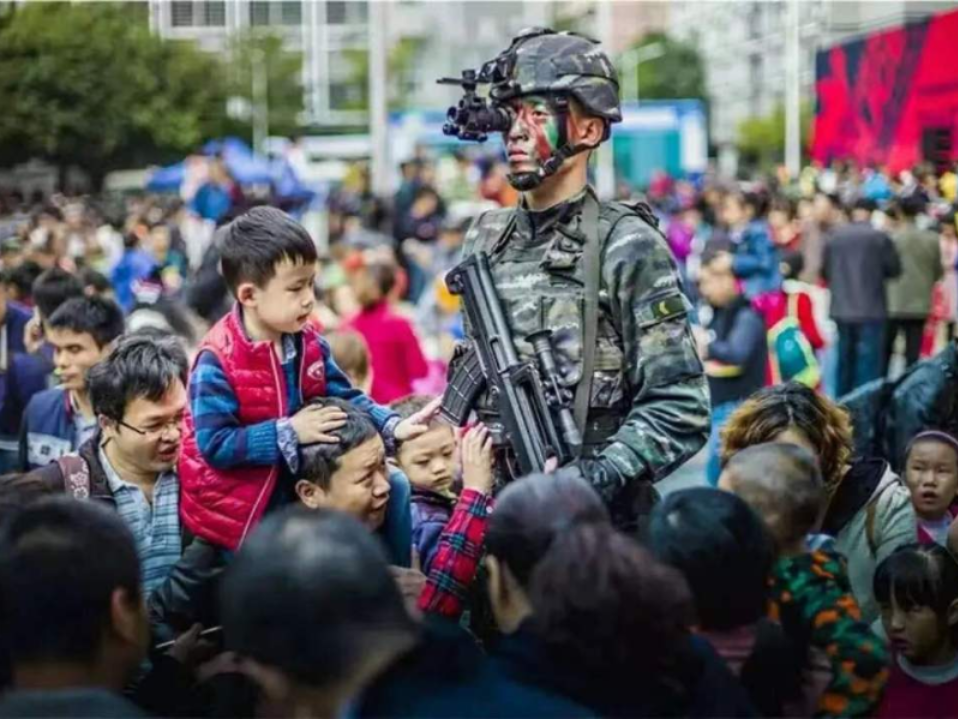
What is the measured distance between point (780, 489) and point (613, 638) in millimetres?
974

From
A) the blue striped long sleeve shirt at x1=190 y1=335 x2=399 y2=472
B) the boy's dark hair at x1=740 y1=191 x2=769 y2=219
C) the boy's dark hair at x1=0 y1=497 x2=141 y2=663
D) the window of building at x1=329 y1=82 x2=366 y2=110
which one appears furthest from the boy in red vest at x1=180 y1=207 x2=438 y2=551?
the window of building at x1=329 y1=82 x2=366 y2=110

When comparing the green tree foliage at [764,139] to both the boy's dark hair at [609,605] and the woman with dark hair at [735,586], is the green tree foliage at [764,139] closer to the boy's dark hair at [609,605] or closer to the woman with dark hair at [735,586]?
the woman with dark hair at [735,586]

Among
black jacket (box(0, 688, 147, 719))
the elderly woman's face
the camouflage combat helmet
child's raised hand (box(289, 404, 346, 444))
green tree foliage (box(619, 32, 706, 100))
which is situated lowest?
black jacket (box(0, 688, 147, 719))

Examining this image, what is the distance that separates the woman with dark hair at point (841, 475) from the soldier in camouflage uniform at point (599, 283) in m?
0.49

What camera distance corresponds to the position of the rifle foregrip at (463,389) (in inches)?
186

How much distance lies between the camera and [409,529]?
4.96 m

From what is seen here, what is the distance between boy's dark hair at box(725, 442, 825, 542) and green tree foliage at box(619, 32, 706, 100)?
2824 inches

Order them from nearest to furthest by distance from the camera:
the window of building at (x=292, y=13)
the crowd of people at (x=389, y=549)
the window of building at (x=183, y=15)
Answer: the crowd of people at (x=389, y=549), the window of building at (x=183, y=15), the window of building at (x=292, y=13)

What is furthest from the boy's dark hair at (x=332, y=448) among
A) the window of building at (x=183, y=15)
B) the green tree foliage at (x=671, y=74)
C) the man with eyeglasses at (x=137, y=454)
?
the green tree foliage at (x=671, y=74)

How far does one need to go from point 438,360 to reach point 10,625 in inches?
382

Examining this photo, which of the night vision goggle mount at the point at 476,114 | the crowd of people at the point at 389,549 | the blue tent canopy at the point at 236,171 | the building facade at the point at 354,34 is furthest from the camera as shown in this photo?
the building facade at the point at 354,34

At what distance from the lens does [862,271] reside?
614 inches

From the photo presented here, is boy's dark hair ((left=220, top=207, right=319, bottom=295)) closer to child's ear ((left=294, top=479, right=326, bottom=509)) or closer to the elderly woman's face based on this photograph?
child's ear ((left=294, top=479, right=326, bottom=509))

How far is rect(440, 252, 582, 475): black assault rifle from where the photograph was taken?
453cm
